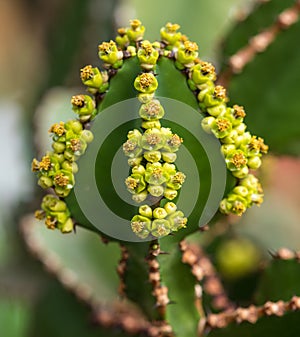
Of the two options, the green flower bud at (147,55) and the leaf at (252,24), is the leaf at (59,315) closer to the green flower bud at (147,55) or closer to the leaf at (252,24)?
the leaf at (252,24)

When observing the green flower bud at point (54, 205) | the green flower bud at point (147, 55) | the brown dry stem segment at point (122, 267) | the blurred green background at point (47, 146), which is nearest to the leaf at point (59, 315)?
the blurred green background at point (47, 146)

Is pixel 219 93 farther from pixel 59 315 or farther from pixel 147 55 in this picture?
pixel 59 315

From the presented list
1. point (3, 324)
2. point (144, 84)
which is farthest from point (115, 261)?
point (144, 84)

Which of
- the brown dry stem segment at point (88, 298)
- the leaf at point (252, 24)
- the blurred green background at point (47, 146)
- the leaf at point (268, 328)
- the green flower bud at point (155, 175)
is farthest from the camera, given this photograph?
the blurred green background at point (47, 146)

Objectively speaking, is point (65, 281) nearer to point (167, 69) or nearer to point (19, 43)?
point (167, 69)

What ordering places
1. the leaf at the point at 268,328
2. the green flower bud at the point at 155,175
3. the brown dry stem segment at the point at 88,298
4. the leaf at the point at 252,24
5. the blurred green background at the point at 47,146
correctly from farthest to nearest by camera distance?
the blurred green background at the point at 47,146 → the leaf at the point at 252,24 → the brown dry stem segment at the point at 88,298 → the leaf at the point at 268,328 → the green flower bud at the point at 155,175

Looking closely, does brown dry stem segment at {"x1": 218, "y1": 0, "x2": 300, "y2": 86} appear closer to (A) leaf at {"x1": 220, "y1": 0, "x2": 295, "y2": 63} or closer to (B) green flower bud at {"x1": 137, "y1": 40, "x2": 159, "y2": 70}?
(A) leaf at {"x1": 220, "y1": 0, "x2": 295, "y2": 63}
